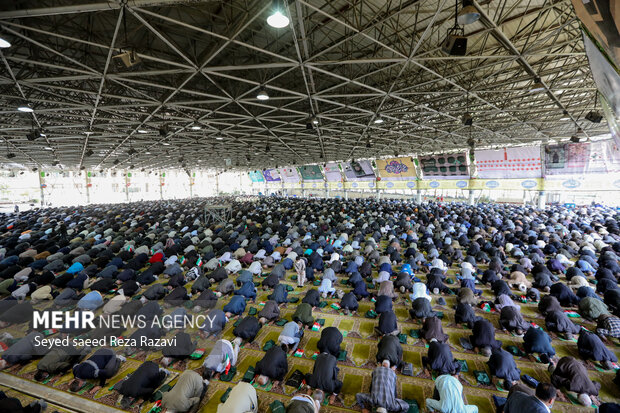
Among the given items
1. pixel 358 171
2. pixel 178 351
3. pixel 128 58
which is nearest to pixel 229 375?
pixel 178 351

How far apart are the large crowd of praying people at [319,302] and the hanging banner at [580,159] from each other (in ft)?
20.9

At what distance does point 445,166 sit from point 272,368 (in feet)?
102

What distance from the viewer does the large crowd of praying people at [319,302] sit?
4.88 m

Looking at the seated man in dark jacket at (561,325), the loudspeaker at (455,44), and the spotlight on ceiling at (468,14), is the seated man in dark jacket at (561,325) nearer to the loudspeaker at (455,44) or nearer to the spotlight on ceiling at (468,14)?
the loudspeaker at (455,44)

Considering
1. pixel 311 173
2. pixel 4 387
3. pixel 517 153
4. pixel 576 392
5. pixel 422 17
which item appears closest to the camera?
pixel 576 392

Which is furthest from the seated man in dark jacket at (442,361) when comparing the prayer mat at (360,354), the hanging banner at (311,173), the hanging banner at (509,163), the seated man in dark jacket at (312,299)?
the hanging banner at (311,173)

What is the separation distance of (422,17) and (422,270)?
10.4 meters

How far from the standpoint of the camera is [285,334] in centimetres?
635

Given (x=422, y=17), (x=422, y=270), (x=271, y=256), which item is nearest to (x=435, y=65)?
(x=422, y=17)

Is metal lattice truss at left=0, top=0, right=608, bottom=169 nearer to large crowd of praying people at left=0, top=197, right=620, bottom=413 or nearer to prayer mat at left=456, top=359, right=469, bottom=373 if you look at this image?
large crowd of praying people at left=0, top=197, right=620, bottom=413

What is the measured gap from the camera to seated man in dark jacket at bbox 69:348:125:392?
5.42 meters

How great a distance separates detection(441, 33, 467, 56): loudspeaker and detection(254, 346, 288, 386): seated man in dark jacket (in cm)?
848

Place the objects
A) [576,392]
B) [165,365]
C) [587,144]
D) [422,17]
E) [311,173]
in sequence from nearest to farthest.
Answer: [576,392] < [165,365] < [422,17] < [587,144] < [311,173]

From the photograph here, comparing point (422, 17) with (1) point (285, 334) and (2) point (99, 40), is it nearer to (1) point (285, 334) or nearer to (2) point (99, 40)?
(1) point (285, 334)
